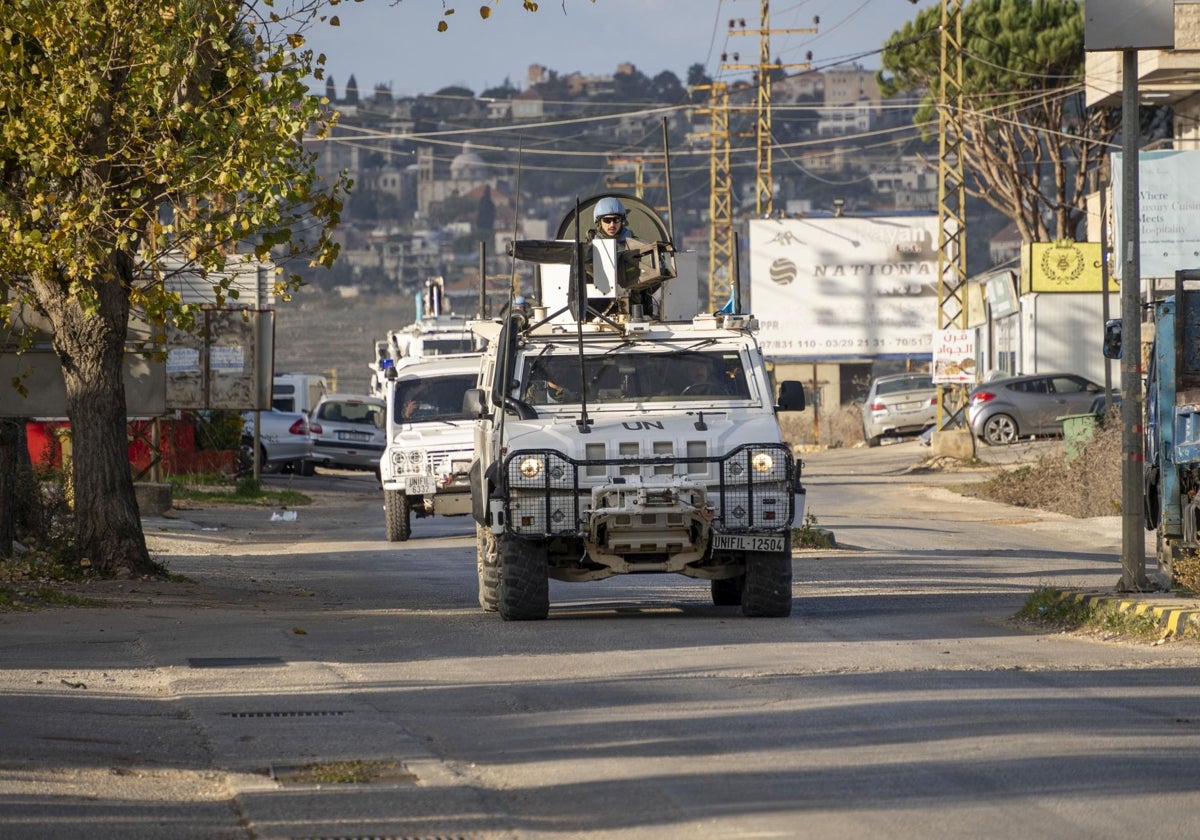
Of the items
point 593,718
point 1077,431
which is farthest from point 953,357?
point 593,718

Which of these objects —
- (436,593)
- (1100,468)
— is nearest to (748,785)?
(436,593)

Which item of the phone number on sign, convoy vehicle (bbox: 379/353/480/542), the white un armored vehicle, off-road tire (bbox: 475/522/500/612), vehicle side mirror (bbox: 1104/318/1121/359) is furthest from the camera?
the phone number on sign

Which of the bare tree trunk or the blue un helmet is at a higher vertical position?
the blue un helmet

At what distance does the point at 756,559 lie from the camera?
543 inches

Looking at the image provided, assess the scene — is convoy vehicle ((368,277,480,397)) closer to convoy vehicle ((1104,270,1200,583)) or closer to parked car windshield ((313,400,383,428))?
parked car windshield ((313,400,383,428))

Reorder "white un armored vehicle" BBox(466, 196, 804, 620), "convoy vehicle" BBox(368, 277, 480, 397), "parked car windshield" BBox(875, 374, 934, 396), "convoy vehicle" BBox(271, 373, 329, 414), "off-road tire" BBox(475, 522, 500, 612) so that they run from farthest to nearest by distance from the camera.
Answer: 1. "convoy vehicle" BBox(271, 373, 329, 414)
2. "parked car windshield" BBox(875, 374, 934, 396)
3. "convoy vehicle" BBox(368, 277, 480, 397)
4. "off-road tire" BBox(475, 522, 500, 612)
5. "white un armored vehicle" BBox(466, 196, 804, 620)

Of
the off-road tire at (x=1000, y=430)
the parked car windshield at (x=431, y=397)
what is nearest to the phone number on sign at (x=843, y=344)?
the off-road tire at (x=1000, y=430)

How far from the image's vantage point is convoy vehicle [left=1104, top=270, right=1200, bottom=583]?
1539cm

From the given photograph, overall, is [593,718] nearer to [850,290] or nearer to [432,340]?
[432,340]

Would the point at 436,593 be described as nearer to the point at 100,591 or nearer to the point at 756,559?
the point at 100,591

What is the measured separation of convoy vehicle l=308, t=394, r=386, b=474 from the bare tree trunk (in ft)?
82.6

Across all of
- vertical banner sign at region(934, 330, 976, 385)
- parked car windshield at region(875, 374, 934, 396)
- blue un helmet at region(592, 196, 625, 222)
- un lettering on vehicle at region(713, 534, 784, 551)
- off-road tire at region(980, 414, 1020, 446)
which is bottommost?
un lettering on vehicle at region(713, 534, 784, 551)

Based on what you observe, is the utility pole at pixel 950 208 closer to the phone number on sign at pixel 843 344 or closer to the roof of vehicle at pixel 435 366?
the roof of vehicle at pixel 435 366

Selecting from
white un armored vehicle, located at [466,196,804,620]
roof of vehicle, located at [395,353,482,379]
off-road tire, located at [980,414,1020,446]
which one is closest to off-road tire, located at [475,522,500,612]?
white un armored vehicle, located at [466,196,804,620]
